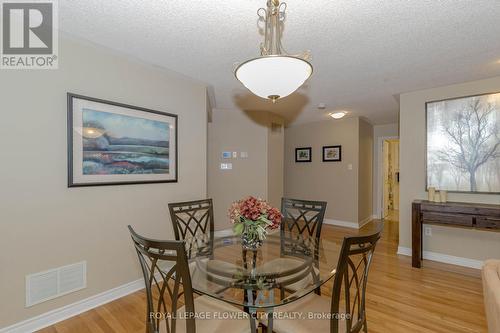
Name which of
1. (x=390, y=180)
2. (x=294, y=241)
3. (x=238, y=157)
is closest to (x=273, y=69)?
(x=294, y=241)

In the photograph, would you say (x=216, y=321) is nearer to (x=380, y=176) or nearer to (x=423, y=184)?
(x=423, y=184)

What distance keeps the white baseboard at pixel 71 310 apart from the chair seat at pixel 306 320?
1756 mm

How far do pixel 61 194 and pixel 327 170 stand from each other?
498cm

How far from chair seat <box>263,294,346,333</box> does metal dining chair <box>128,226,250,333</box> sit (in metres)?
0.20

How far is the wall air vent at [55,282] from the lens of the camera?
1940 millimetres

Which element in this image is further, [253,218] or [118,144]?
[118,144]

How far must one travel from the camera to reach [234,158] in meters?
4.76

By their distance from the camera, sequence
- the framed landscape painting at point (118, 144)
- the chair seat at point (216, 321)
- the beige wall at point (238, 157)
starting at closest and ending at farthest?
the chair seat at point (216, 321), the framed landscape painting at point (118, 144), the beige wall at point (238, 157)

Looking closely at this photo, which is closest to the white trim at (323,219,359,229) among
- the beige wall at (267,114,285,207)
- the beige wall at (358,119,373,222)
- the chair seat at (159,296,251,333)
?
the beige wall at (358,119,373,222)

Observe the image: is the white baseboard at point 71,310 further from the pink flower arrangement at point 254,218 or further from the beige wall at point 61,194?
the pink flower arrangement at point 254,218

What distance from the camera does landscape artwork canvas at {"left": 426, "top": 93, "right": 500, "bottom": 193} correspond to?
9.98 feet

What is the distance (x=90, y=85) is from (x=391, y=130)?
6069mm

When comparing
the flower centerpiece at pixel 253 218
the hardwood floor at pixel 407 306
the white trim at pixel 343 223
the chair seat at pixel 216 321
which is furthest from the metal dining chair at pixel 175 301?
the white trim at pixel 343 223

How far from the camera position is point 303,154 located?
6129mm
